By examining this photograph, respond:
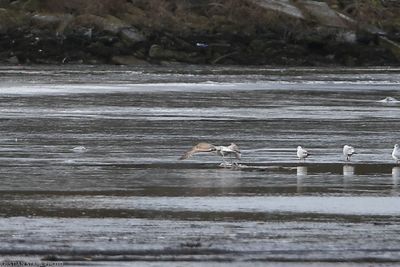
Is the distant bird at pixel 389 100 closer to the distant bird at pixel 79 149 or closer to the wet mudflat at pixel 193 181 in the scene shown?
the wet mudflat at pixel 193 181

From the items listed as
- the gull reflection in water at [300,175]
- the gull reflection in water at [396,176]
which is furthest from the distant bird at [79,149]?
the gull reflection in water at [396,176]

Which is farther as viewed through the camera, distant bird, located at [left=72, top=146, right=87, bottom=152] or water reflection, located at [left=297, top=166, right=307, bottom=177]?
distant bird, located at [left=72, top=146, right=87, bottom=152]

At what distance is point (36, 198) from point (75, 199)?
45cm

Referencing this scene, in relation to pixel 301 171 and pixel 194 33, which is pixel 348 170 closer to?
pixel 301 171

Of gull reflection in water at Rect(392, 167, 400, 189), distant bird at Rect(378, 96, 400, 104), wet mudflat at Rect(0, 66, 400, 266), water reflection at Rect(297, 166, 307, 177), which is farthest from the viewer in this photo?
distant bird at Rect(378, 96, 400, 104)

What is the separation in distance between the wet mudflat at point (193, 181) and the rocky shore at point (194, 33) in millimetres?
22514

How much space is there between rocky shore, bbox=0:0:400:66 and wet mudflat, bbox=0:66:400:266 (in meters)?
22.5

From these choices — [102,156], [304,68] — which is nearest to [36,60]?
[304,68]

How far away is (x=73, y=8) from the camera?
63.5 metres

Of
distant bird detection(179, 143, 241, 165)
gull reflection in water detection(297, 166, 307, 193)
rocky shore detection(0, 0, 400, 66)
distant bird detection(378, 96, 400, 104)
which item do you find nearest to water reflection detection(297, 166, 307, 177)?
gull reflection in water detection(297, 166, 307, 193)

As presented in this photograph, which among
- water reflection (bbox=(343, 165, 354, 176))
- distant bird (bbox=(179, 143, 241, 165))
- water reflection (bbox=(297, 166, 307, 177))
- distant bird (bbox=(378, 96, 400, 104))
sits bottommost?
distant bird (bbox=(378, 96, 400, 104))

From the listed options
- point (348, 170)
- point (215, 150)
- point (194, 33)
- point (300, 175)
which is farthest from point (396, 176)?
point (194, 33)

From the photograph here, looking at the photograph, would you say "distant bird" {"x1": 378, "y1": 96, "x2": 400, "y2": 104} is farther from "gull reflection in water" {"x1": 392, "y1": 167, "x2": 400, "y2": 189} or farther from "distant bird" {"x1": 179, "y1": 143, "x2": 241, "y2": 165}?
"distant bird" {"x1": 179, "y1": 143, "x2": 241, "y2": 165}

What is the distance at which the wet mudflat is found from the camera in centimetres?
1130
